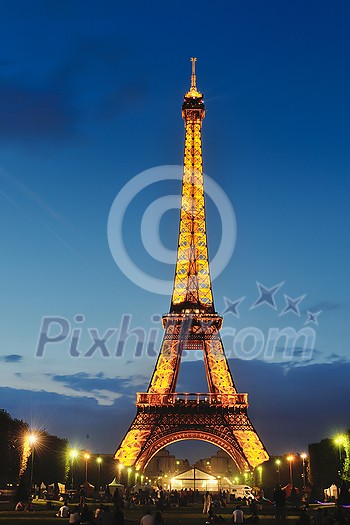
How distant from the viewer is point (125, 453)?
79062 millimetres

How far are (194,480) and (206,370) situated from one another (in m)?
16.6

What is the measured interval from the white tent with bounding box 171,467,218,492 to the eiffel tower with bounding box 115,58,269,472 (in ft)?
14.4

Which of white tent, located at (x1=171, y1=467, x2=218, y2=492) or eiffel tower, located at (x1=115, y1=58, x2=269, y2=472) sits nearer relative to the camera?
white tent, located at (x1=171, y1=467, x2=218, y2=492)

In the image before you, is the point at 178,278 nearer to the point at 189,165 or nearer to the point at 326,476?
the point at 189,165

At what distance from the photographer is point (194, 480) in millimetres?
75000

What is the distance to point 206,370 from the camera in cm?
8788

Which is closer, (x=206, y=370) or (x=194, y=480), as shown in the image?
(x=194, y=480)

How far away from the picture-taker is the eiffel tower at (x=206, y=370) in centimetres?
8119

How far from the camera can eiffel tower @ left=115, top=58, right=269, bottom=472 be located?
3196 inches

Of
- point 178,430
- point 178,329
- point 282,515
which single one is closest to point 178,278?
point 178,329

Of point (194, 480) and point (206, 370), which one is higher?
point (206, 370)

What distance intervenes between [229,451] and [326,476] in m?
12.3

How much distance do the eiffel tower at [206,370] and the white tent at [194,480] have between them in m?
4.38

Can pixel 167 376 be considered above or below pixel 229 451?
above
